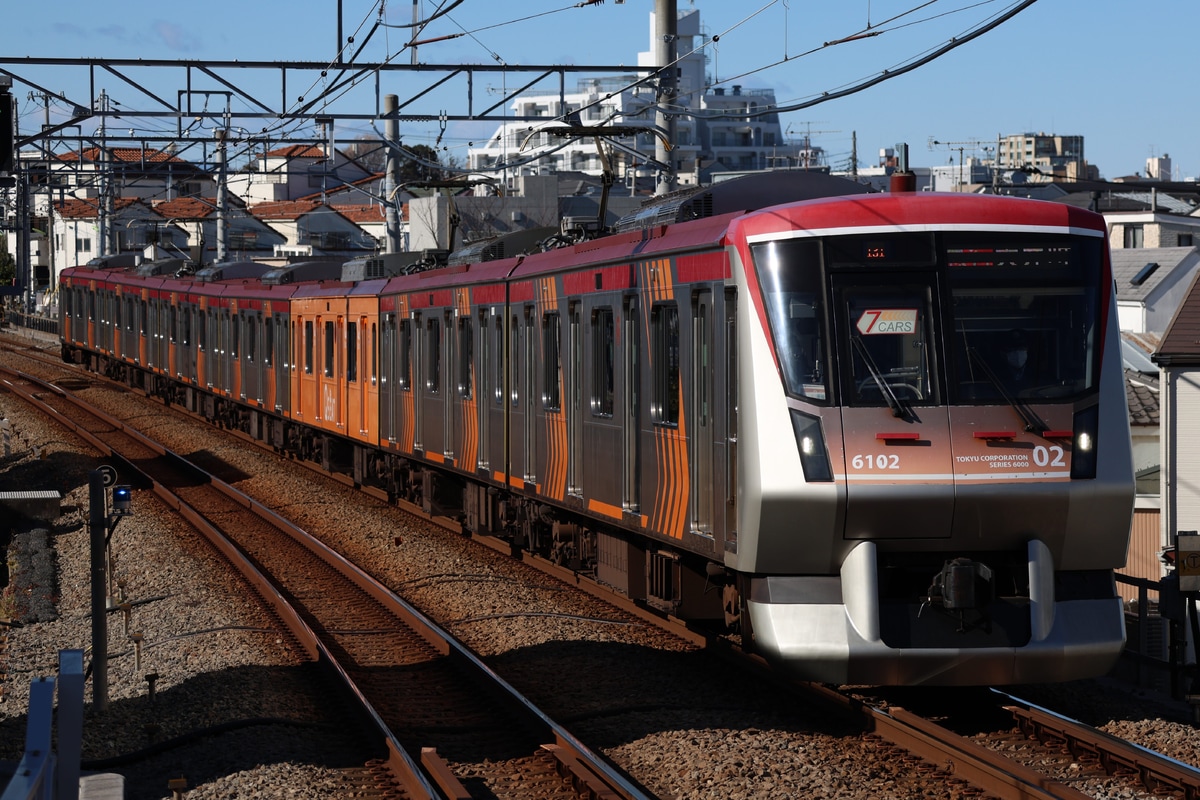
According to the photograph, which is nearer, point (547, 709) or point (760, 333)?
point (760, 333)

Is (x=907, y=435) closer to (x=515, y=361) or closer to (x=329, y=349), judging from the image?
(x=515, y=361)

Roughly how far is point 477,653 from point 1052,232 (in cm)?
499

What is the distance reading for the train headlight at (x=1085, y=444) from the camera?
8.25 metres

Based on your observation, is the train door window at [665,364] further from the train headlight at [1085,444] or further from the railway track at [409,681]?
the train headlight at [1085,444]

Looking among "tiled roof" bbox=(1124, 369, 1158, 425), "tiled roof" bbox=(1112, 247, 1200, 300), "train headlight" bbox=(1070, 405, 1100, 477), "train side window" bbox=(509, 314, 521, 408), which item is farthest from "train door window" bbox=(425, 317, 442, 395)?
"tiled roof" bbox=(1112, 247, 1200, 300)

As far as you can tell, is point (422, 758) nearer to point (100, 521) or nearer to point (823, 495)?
point (823, 495)

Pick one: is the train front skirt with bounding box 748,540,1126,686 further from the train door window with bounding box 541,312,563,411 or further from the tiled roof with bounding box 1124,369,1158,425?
the tiled roof with bounding box 1124,369,1158,425

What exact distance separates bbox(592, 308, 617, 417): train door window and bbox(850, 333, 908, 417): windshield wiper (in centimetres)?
296

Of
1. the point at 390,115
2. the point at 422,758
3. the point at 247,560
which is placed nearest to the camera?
the point at 422,758

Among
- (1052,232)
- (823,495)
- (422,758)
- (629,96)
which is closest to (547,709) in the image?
(422,758)

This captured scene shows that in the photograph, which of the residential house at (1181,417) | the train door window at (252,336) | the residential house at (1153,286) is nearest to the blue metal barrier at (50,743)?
the residential house at (1181,417)

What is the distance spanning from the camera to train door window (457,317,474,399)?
15.4 metres

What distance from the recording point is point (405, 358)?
60.1 ft

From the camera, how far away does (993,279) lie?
27.4 feet
